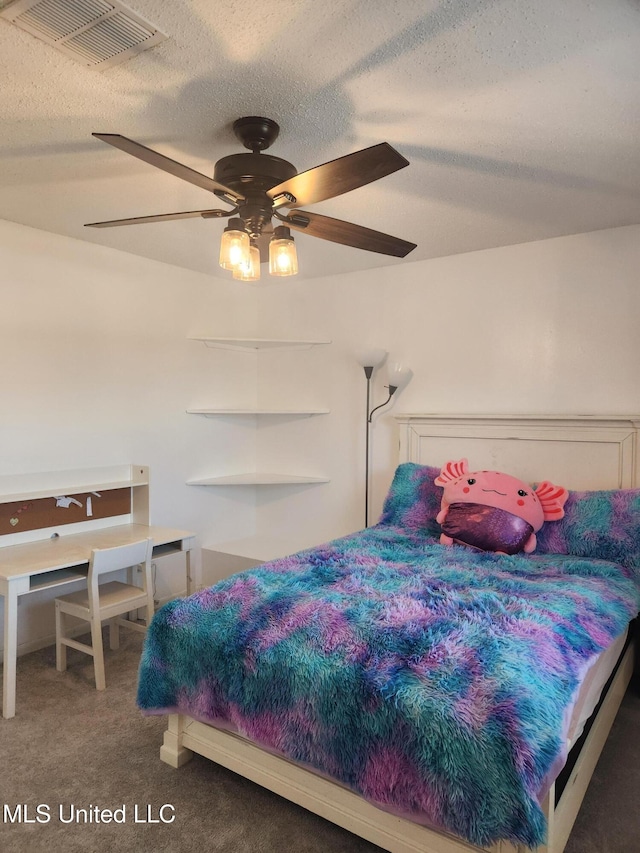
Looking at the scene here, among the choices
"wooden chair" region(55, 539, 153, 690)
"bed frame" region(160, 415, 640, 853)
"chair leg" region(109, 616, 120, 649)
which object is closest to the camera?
"bed frame" region(160, 415, 640, 853)

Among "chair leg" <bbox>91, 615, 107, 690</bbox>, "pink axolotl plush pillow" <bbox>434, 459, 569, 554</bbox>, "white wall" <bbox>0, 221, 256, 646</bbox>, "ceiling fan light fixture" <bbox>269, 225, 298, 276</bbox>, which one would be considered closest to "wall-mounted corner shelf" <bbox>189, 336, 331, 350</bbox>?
"white wall" <bbox>0, 221, 256, 646</bbox>

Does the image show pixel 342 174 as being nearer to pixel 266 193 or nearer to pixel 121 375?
pixel 266 193

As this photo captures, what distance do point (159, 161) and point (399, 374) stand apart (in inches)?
89.0

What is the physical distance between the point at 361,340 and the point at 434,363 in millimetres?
571

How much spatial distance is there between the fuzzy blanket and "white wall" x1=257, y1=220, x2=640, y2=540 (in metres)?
1.16

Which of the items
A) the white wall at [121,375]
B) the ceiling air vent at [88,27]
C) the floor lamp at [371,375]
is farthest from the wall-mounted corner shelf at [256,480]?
the ceiling air vent at [88,27]

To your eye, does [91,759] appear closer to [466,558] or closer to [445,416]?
[466,558]

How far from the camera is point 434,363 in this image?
348 cm

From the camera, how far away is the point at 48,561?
2525mm

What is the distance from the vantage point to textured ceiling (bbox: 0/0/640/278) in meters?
1.37

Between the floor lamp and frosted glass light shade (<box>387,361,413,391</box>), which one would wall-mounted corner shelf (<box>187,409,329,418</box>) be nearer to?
the floor lamp

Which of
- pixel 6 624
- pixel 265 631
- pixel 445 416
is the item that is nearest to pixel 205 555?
pixel 6 624

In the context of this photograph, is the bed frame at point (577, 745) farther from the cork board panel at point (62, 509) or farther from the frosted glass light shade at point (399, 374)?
the cork board panel at point (62, 509)

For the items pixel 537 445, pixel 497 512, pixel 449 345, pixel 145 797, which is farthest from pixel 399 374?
pixel 145 797
